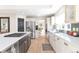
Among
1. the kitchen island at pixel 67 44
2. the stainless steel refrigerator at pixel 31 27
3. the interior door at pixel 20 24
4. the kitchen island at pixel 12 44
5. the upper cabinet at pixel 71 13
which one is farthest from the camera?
the stainless steel refrigerator at pixel 31 27

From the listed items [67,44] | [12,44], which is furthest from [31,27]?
[12,44]

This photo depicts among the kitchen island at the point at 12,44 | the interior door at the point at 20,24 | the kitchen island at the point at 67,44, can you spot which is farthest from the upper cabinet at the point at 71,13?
the interior door at the point at 20,24

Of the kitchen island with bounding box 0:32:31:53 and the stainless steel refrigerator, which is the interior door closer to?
the stainless steel refrigerator

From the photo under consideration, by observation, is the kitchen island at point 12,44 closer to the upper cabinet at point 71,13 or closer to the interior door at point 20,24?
the upper cabinet at point 71,13

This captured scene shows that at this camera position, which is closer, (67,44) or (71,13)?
(67,44)

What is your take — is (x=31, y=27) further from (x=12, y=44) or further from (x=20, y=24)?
(x=12, y=44)

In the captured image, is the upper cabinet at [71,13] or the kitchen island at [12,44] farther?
the upper cabinet at [71,13]

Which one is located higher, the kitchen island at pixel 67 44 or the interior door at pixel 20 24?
the interior door at pixel 20 24

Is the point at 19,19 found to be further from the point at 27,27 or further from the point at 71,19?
the point at 71,19

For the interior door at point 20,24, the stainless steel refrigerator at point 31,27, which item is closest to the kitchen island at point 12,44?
the interior door at point 20,24

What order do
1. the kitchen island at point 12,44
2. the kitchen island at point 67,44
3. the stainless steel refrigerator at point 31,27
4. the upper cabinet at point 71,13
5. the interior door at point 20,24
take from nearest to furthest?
the kitchen island at point 12,44
the kitchen island at point 67,44
the upper cabinet at point 71,13
the interior door at point 20,24
the stainless steel refrigerator at point 31,27
